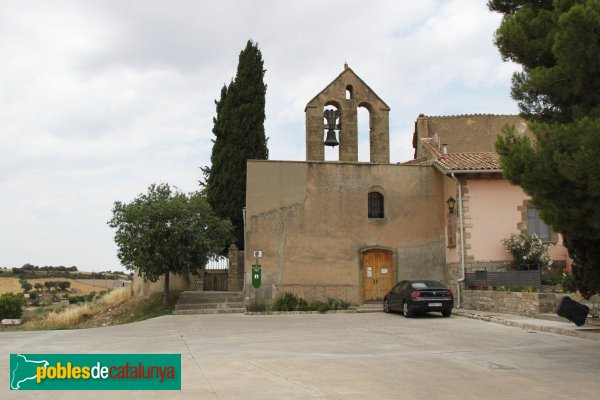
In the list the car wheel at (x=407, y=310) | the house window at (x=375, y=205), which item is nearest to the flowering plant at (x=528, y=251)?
the car wheel at (x=407, y=310)

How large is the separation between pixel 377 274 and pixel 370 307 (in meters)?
1.46

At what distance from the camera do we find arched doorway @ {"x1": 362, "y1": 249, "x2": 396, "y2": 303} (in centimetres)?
2216

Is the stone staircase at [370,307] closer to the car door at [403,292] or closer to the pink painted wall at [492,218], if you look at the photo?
the car door at [403,292]

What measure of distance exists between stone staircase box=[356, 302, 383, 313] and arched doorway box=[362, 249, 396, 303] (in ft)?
0.65

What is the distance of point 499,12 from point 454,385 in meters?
7.81

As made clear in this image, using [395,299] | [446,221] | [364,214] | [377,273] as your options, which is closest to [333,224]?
[364,214]

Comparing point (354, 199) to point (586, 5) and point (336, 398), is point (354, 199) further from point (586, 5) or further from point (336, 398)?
point (336, 398)

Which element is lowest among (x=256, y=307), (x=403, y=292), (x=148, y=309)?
(x=148, y=309)

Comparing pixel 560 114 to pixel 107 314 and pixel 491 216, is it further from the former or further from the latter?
pixel 107 314

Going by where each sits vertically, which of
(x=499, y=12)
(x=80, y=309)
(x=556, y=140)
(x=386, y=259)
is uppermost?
(x=499, y=12)

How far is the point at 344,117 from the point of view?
2134cm

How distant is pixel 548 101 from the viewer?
10.2m

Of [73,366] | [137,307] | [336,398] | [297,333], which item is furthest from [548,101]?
[137,307]

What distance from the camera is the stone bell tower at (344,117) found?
2133cm
